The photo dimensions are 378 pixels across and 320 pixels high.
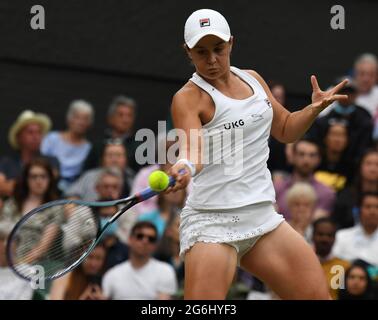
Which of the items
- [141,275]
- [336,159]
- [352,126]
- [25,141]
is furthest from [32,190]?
[352,126]

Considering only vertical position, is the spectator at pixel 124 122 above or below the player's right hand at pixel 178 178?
above

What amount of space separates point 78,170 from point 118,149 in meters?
0.39

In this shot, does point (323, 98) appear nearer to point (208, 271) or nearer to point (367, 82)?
point (208, 271)

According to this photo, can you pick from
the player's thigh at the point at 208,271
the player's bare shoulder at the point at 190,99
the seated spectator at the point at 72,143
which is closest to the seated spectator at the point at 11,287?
the seated spectator at the point at 72,143

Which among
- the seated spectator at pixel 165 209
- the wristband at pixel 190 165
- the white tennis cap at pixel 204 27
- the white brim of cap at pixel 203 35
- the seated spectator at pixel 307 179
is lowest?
the wristband at pixel 190 165

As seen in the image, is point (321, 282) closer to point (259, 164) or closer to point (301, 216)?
point (259, 164)

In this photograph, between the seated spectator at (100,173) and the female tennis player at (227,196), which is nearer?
the female tennis player at (227,196)

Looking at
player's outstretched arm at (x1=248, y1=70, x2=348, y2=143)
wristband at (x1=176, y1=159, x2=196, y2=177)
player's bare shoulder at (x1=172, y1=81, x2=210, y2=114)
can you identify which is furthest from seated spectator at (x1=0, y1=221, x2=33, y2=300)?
wristband at (x1=176, y1=159, x2=196, y2=177)

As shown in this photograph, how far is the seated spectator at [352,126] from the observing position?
388 inches

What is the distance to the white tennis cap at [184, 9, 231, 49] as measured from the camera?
19.9 ft

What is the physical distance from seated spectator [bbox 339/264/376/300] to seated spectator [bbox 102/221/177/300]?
121cm

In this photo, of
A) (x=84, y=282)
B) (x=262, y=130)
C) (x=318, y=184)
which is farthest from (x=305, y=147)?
(x=262, y=130)

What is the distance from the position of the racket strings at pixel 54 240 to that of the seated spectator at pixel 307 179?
7.10 feet
